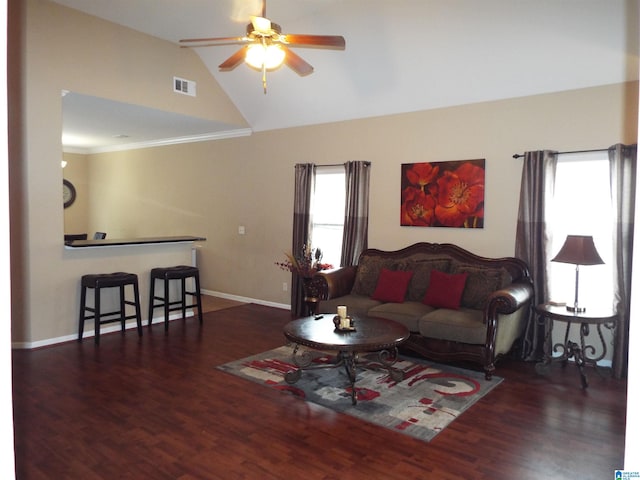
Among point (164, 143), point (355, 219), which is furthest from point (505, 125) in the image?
point (164, 143)

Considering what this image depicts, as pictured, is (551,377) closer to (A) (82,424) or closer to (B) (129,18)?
(A) (82,424)

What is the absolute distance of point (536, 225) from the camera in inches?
180

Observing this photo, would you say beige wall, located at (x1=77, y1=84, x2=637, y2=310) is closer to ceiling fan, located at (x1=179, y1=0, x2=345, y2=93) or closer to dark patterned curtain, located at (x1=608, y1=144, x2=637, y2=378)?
dark patterned curtain, located at (x1=608, y1=144, x2=637, y2=378)

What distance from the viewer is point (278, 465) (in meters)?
2.65

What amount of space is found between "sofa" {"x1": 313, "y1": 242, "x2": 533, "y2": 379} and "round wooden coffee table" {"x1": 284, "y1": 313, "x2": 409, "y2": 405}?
47 centimetres

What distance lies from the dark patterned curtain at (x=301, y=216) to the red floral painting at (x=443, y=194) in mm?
1360

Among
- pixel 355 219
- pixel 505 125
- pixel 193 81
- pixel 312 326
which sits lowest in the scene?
pixel 312 326

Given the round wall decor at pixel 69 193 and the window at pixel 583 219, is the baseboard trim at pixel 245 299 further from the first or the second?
the round wall decor at pixel 69 193

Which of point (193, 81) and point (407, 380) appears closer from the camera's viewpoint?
point (407, 380)

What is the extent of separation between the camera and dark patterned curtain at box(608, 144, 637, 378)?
4.05m

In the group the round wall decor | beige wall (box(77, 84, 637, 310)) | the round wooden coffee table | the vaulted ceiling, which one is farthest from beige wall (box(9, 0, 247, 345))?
the round wall decor

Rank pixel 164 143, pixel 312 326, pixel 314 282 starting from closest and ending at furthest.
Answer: pixel 312 326
pixel 314 282
pixel 164 143

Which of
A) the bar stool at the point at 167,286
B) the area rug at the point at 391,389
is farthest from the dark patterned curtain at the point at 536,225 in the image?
the bar stool at the point at 167,286

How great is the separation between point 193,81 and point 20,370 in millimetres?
4000
